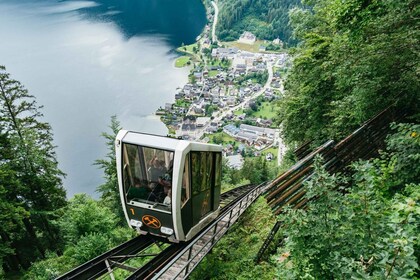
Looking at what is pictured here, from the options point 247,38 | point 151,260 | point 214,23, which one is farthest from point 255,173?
point 247,38

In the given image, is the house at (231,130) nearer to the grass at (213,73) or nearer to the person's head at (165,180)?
the grass at (213,73)

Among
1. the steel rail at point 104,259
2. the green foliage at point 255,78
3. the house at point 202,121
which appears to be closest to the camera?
the steel rail at point 104,259

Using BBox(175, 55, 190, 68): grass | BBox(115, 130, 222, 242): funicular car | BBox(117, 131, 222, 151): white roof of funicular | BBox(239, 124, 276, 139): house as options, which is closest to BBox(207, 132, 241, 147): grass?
BBox(239, 124, 276, 139): house

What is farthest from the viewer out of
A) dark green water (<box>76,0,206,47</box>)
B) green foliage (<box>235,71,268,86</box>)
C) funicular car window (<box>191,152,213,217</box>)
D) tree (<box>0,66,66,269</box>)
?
green foliage (<box>235,71,268,86</box>)

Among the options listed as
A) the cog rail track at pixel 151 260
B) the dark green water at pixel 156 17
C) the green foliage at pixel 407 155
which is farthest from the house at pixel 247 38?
the green foliage at pixel 407 155

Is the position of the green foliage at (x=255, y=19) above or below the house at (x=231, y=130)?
above

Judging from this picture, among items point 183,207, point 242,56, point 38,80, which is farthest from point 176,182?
point 242,56

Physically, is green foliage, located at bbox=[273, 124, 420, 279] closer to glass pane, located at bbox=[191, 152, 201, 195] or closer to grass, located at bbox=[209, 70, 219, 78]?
glass pane, located at bbox=[191, 152, 201, 195]
